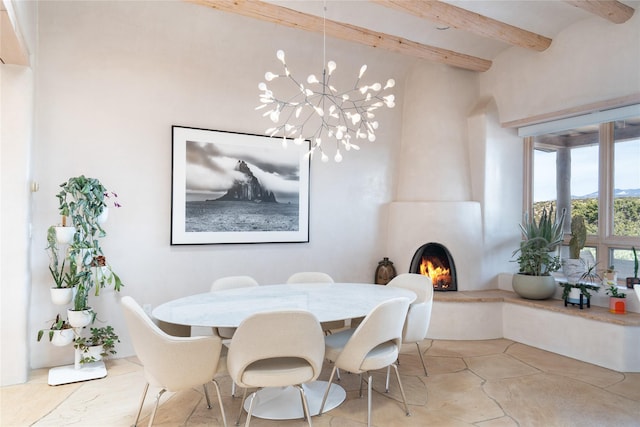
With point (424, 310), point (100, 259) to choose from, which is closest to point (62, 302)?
point (100, 259)

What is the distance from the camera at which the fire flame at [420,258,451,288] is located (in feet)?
15.8

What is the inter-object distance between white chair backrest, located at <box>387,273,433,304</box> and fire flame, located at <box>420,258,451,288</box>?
4.78ft

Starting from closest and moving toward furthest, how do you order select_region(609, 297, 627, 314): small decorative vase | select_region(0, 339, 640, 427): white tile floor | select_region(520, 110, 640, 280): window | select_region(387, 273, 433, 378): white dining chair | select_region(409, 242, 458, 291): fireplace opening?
select_region(0, 339, 640, 427): white tile floor
select_region(387, 273, 433, 378): white dining chair
select_region(609, 297, 627, 314): small decorative vase
select_region(520, 110, 640, 280): window
select_region(409, 242, 458, 291): fireplace opening

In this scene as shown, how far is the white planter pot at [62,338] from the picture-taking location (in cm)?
314

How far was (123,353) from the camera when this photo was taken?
3662 mm

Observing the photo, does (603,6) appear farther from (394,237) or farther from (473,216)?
(394,237)

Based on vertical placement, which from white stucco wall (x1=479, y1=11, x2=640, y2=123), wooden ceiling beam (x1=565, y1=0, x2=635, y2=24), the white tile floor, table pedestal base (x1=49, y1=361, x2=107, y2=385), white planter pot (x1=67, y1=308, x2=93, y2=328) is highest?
wooden ceiling beam (x1=565, y1=0, x2=635, y2=24)

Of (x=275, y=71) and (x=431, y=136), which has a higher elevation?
(x=275, y=71)

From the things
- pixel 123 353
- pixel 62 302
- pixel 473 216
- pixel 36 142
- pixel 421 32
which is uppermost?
pixel 421 32

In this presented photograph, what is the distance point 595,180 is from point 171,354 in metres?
4.41

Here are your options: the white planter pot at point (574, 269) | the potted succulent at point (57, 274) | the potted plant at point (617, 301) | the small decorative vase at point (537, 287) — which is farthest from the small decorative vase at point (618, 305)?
the potted succulent at point (57, 274)

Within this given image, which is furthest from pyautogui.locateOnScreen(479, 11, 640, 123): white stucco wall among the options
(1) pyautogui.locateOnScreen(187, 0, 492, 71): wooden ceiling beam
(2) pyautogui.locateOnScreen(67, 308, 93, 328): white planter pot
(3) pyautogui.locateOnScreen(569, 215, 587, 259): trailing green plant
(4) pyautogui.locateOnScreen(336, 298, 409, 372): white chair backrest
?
(2) pyautogui.locateOnScreen(67, 308, 93, 328): white planter pot

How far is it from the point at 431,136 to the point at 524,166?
1195mm

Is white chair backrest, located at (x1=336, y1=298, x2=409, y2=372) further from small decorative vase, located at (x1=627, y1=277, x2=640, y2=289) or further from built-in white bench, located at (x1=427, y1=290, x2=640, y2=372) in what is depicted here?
small decorative vase, located at (x1=627, y1=277, x2=640, y2=289)
